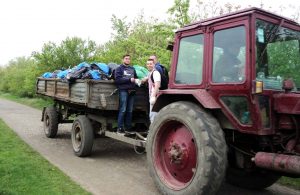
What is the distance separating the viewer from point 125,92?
786 cm

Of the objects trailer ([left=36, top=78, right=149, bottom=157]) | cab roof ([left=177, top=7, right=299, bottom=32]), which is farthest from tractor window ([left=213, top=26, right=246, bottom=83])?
trailer ([left=36, top=78, right=149, bottom=157])

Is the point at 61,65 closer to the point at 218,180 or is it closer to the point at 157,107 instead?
the point at 157,107

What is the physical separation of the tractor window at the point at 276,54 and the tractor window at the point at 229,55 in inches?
7.6

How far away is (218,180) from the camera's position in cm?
467

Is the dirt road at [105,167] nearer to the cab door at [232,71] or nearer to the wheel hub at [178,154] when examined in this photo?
the wheel hub at [178,154]

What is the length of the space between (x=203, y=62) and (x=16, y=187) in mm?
3229

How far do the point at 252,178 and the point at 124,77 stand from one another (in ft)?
10.7

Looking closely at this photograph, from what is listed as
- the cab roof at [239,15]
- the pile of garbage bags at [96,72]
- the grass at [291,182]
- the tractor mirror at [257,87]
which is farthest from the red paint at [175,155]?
the pile of garbage bags at [96,72]

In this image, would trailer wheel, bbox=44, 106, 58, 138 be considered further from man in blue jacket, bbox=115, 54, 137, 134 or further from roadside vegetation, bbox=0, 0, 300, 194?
man in blue jacket, bbox=115, 54, 137, 134

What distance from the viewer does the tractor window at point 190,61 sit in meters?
5.45

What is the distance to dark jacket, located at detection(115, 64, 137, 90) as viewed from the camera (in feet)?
25.7

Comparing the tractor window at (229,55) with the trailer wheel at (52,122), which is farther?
the trailer wheel at (52,122)

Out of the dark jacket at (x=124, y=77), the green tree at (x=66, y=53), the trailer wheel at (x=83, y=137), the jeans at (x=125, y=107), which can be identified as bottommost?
the trailer wheel at (x=83, y=137)

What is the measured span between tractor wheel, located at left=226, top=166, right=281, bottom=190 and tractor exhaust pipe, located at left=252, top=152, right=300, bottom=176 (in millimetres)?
1156
